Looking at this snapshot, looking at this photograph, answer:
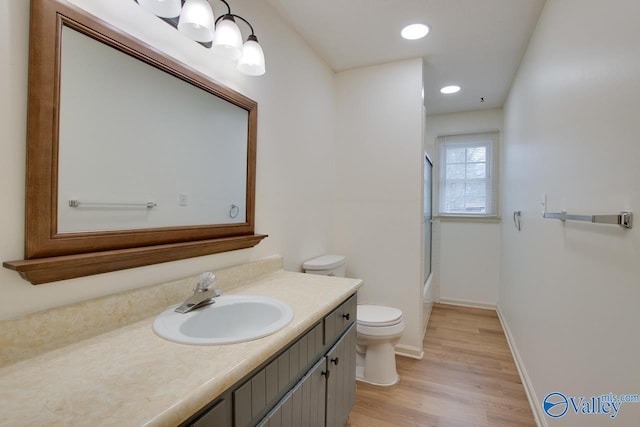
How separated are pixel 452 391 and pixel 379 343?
1.87 feet

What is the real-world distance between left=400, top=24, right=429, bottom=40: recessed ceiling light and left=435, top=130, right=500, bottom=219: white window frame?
196cm

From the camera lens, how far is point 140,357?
2.66 ft

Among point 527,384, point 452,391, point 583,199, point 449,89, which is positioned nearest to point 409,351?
point 452,391

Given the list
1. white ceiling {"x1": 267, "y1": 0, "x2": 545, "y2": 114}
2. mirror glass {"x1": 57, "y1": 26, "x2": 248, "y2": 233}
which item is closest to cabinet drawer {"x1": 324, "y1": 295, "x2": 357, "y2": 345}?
mirror glass {"x1": 57, "y1": 26, "x2": 248, "y2": 233}

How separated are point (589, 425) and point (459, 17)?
2.17 metres

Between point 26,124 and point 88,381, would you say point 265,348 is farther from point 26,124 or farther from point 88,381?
point 26,124

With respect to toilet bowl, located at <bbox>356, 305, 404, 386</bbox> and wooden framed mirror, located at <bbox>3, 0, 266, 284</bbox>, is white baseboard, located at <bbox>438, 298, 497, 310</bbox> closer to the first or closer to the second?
toilet bowl, located at <bbox>356, 305, 404, 386</bbox>

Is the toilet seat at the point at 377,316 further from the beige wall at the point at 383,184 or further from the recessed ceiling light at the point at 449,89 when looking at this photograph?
the recessed ceiling light at the point at 449,89

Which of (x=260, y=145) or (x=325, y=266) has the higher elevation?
(x=260, y=145)

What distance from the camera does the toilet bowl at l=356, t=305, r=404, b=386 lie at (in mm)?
2062

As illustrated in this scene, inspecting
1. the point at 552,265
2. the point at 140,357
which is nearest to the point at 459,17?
the point at 552,265

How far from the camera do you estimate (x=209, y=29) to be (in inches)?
47.9

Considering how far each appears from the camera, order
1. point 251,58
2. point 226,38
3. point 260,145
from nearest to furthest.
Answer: point 226,38
point 251,58
point 260,145

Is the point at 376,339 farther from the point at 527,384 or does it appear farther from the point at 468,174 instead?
the point at 468,174
